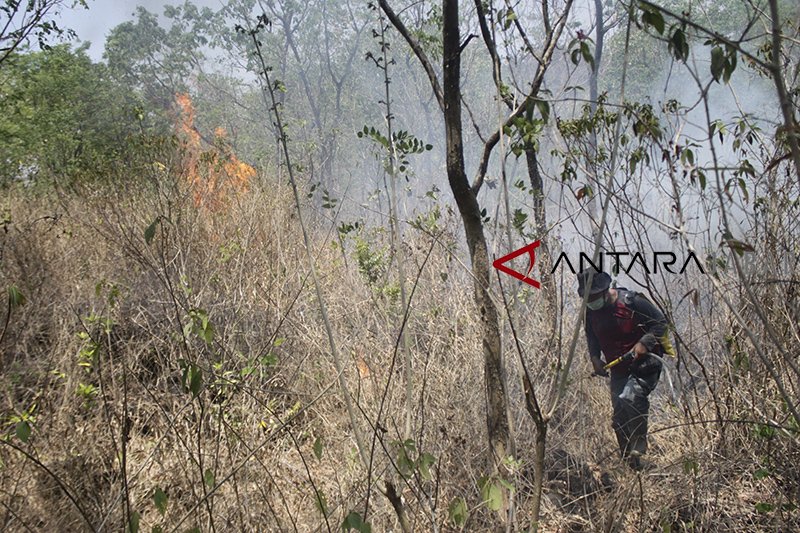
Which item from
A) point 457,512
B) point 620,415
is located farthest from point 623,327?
point 457,512

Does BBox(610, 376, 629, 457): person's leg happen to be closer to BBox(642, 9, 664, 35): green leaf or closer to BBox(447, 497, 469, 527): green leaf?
BBox(447, 497, 469, 527): green leaf

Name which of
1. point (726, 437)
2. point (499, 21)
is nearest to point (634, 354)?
point (726, 437)

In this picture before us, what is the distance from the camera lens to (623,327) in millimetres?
4352

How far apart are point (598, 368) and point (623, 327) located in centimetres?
38

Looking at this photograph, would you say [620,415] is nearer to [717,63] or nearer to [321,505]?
[321,505]

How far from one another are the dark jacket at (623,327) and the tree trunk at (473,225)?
205cm

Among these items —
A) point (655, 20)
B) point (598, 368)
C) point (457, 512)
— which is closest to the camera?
point (655, 20)

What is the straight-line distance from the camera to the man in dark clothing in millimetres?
4172

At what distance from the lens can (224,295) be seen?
5.10m

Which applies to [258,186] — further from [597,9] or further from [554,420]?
[597,9]

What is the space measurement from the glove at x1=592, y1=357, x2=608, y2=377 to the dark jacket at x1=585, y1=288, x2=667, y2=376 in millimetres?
62

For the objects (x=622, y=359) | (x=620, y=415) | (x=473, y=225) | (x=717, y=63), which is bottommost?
(x=620, y=415)

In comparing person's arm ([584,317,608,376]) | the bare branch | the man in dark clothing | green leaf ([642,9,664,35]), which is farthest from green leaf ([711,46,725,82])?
person's arm ([584,317,608,376])

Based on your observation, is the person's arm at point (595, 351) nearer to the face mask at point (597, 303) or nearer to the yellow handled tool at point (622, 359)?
the yellow handled tool at point (622, 359)
